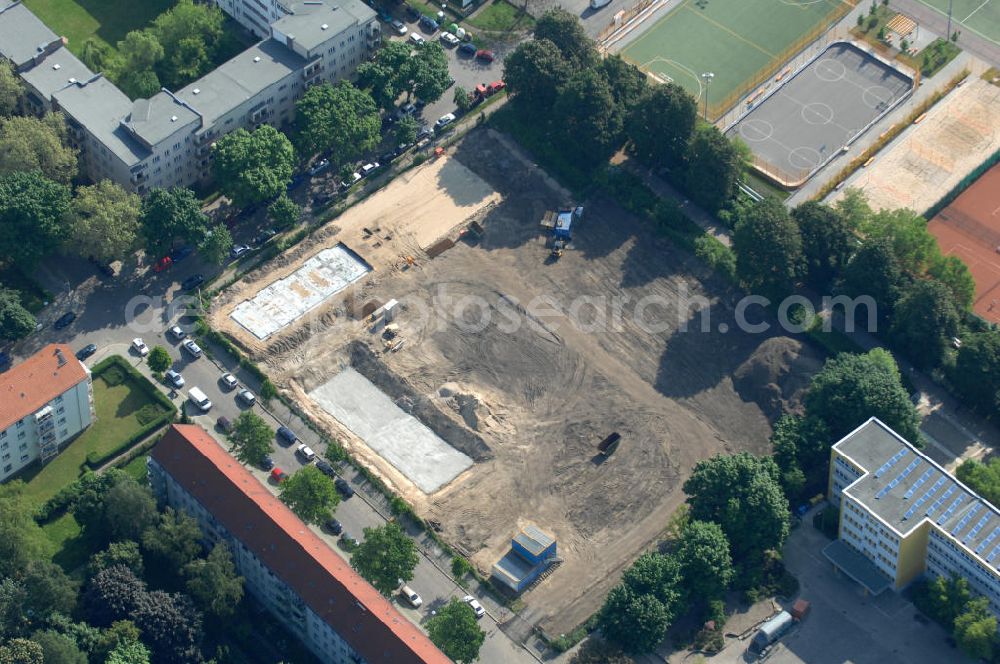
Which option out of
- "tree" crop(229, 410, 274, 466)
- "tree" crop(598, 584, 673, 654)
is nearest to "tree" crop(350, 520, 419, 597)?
"tree" crop(229, 410, 274, 466)

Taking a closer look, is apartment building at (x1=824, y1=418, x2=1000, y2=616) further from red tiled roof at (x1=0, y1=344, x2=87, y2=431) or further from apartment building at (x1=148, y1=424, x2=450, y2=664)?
red tiled roof at (x1=0, y1=344, x2=87, y2=431)

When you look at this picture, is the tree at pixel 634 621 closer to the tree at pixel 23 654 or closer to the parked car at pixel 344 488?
the parked car at pixel 344 488

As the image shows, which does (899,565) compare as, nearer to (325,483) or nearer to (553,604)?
(553,604)

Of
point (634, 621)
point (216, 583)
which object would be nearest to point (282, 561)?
point (216, 583)

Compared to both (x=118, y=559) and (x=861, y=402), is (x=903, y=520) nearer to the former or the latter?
(x=861, y=402)

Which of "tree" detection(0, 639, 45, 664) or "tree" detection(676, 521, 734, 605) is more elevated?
"tree" detection(676, 521, 734, 605)
